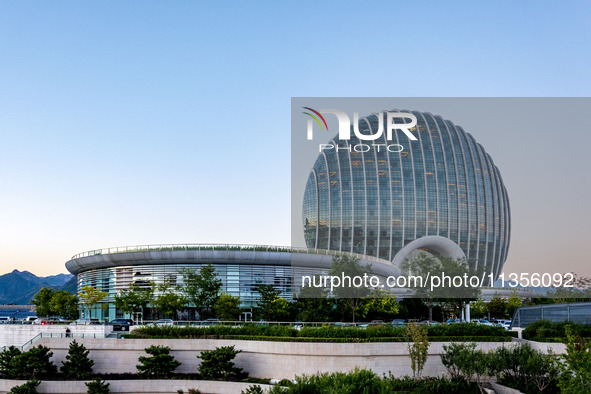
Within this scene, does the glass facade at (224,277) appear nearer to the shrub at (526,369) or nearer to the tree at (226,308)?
the tree at (226,308)

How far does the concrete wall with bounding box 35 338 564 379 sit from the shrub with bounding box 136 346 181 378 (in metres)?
1.28

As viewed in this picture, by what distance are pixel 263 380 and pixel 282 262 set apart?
3803cm

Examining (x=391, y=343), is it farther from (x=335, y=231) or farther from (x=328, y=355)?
(x=335, y=231)

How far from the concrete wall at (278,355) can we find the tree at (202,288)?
24758mm

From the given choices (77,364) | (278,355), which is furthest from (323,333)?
(77,364)

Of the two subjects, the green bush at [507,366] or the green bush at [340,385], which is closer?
the green bush at [340,385]

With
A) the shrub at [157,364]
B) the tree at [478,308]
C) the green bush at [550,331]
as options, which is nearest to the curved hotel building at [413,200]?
the tree at [478,308]

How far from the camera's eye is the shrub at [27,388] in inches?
1243

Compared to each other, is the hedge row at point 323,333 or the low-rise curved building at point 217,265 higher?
the low-rise curved building at point 217,265

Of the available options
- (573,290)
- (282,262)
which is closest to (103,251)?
(282,262)

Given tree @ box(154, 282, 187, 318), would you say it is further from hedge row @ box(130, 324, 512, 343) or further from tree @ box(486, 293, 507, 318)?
tree @ box(486, 293, 507, 318)

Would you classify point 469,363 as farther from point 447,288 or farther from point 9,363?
point 447,288

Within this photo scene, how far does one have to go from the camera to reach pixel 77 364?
111 feet

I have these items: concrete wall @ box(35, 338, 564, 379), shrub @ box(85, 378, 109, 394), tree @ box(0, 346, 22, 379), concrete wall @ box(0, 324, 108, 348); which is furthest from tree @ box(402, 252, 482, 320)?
tree @ box(0, 346, 22, 379)
